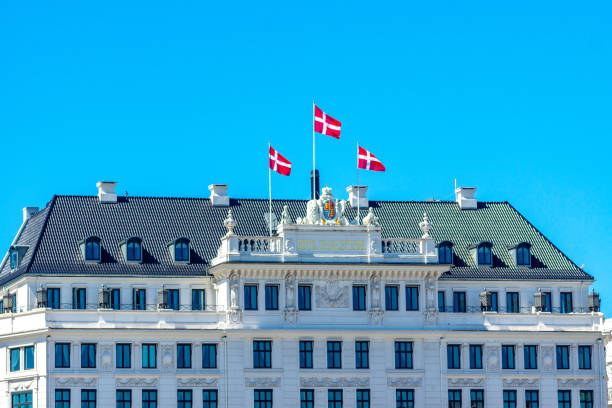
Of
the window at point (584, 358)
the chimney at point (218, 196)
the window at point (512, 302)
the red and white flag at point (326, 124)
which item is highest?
the red and white flag at point (326, 124)

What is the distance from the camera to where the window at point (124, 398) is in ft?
447

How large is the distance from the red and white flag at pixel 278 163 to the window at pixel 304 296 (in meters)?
8.62

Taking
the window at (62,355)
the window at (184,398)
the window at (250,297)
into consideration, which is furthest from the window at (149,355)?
the window at (250,297)

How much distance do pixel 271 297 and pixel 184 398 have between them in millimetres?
9389

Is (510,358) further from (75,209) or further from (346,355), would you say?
(75,209)

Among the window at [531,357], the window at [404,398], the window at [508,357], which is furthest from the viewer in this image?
the window at [531,357]

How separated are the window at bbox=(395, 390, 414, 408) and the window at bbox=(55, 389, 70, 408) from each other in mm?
23316

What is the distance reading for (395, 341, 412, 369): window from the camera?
142125 millimetres

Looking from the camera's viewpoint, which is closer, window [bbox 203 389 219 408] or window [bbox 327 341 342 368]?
window [bbox 203 389 219 408]

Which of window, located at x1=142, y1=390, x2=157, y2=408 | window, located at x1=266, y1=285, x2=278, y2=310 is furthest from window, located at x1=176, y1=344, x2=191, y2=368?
window, located at x1=266, y1=285, x2=278, y2=310

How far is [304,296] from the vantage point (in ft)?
463

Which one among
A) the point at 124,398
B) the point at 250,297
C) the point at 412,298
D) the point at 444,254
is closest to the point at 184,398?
the point at 124,398

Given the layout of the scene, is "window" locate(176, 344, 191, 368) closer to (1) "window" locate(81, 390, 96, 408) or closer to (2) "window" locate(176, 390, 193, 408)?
(2) "window" locate(176, 390, 193, 408)

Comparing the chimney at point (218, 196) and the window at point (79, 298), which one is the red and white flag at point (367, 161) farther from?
the window at point (79, 298)
